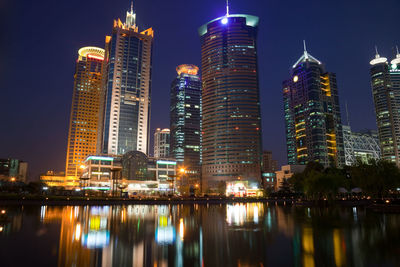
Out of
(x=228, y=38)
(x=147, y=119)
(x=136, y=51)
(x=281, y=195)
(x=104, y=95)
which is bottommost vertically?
(x=281, y=195)

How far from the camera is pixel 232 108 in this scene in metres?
182

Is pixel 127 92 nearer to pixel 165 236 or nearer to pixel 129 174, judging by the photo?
pixel 129 174

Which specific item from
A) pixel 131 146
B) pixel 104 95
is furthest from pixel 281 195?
pixel 104 95

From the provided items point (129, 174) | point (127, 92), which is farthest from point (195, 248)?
point (127, 92)

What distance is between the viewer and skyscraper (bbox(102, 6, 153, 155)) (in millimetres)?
159500

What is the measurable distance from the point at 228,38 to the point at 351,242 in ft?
617

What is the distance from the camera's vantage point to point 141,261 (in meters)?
12.4

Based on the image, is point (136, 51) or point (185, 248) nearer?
point (185, 248)

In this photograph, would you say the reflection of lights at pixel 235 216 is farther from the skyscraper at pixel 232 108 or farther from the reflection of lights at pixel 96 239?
the skyscraper at pixel 232 108

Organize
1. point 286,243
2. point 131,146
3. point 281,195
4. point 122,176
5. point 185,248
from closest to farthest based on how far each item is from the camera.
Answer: point 185,248, point 286,243, point 281,195, point 122,176, point 131,146

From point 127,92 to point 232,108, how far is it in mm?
67738

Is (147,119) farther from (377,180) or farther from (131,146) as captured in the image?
(377,180)

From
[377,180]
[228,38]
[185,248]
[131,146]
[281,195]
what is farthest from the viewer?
[228,38]

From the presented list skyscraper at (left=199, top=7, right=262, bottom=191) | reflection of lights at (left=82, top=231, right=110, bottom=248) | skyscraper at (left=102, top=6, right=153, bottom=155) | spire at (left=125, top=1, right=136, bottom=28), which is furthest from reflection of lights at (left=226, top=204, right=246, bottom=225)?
spire at (left=125, top=1, right=136, bottom=28)
